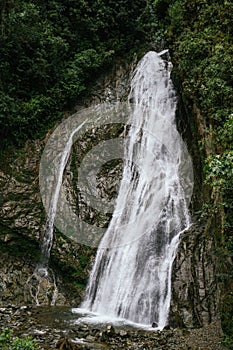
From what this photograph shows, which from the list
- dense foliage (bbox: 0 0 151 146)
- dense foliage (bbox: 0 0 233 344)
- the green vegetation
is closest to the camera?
the green vegetation

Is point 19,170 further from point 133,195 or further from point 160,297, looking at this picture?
point 160,297

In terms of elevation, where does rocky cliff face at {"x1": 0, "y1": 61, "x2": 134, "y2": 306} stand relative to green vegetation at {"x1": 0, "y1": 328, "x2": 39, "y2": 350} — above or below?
above

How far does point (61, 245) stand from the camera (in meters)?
13.6

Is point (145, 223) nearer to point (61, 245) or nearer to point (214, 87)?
point (61, 245)

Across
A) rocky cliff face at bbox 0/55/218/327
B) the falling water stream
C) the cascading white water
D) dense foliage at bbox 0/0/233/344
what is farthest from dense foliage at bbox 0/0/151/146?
the cascading white water

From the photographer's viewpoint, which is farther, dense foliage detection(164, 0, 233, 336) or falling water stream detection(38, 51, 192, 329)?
falling water stream detection(38, 51, 192, 329)

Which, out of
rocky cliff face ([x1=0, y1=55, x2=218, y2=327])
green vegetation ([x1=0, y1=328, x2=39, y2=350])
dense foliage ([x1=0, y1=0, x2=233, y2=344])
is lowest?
green vegetation ([x1=0, y1=328, x2=39, y2=350])

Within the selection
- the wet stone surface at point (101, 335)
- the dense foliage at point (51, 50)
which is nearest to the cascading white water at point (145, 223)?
the wet stone surface at point (101, 335)

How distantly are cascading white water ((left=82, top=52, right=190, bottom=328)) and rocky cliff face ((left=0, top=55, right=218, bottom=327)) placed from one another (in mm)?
458

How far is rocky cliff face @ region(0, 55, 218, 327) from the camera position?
9.98 meters

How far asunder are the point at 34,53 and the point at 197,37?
6.99m

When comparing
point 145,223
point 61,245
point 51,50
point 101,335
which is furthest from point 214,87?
point 51,50

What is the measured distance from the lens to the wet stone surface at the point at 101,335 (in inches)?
317

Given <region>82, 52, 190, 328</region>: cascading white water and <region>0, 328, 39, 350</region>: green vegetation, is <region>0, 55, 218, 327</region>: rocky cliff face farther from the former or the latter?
<region>0, 328, 39, 350</region>: green vegetation
